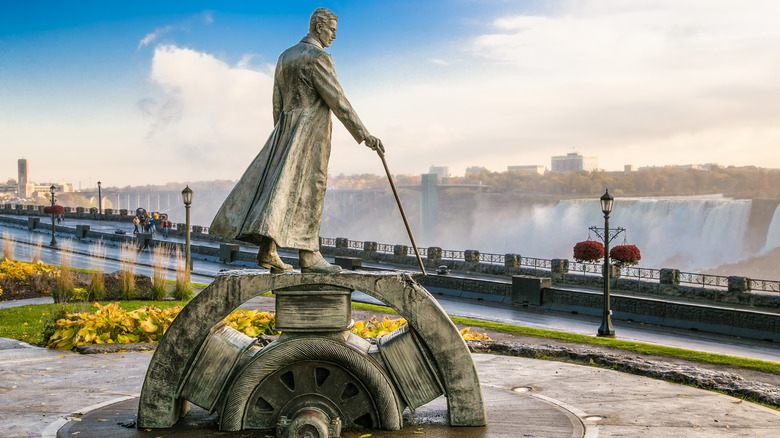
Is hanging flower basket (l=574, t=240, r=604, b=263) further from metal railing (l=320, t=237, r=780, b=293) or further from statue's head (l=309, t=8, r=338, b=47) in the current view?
statue's head (l=309, t=8, r=338, b=47)

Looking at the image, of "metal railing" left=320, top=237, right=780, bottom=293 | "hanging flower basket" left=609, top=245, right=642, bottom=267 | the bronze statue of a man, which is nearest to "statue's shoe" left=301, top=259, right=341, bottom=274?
the bronze statue of a man

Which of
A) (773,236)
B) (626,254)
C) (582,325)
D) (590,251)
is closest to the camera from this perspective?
(582,325)

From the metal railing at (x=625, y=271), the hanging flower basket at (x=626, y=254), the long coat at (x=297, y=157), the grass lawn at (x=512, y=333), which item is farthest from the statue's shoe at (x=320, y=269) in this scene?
the hanging flower basket at (x=626, y=254)

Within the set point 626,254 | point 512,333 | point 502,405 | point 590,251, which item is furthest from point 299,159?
point 590,251

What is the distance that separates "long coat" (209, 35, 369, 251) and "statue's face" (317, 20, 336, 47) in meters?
0.08

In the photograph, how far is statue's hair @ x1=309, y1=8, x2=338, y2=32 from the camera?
7.33 m

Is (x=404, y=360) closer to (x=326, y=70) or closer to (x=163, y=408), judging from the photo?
(x=163, y=408)

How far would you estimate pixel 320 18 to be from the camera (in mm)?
7340

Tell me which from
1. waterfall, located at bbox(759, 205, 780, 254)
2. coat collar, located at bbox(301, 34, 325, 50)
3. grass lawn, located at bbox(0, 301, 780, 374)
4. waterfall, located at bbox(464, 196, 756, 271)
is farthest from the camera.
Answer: waterfall, located at bbox(464, 196, 756, 271)

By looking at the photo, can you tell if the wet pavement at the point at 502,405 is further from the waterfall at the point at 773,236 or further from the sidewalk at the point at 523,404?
the waterfall at the point at 773,236

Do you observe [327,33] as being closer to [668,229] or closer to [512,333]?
[512,333]

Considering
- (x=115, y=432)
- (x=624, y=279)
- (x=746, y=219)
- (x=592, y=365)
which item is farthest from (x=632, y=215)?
(x=115, y=432)

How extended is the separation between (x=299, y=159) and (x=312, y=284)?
1165mm

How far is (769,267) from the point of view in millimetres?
72312
